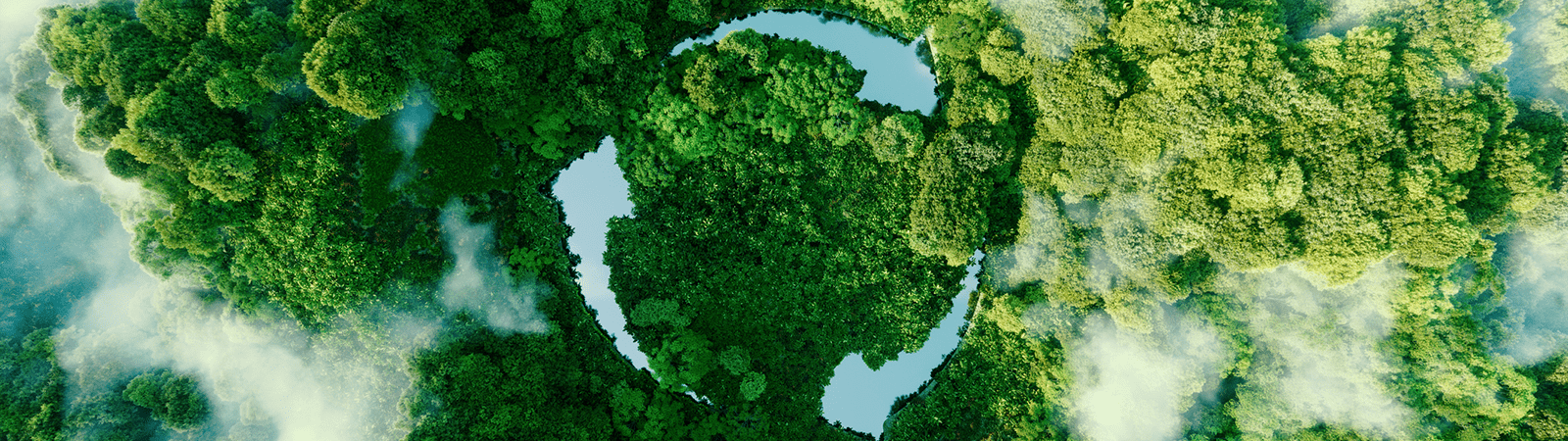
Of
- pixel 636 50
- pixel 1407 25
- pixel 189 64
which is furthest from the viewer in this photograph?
pixel 636 50

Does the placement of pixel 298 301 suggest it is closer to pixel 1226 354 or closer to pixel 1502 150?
pixel 1226 354

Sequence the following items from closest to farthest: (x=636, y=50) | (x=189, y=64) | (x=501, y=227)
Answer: (x=189, y=64), (x=636, y=50), (x=501, y=227)

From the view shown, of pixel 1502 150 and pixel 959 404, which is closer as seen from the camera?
pixel 1502 150

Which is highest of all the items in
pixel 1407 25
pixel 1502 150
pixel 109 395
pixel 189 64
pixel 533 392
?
pixel 1407 25

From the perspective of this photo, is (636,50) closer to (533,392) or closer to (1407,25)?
(533,392)

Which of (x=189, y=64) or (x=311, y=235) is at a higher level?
(x=189, y=64)

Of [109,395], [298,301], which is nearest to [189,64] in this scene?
[298,301]

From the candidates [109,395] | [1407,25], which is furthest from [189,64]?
[1407,25]
